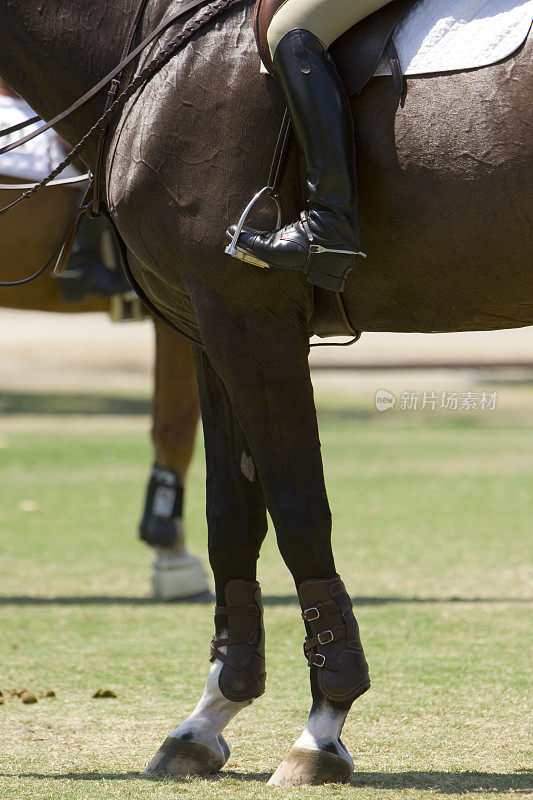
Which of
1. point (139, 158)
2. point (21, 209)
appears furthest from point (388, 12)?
point (21, 209)

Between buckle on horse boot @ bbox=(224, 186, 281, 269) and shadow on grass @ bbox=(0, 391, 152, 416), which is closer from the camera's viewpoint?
buckle on horse boot @ bbox=(224, 186, 281, 269)

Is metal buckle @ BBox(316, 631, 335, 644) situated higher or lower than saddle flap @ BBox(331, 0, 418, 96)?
lower

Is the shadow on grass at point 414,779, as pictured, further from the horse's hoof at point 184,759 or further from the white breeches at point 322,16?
the white breeches at point 322,16

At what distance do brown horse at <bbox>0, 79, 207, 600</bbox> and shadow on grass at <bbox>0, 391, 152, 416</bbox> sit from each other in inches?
422

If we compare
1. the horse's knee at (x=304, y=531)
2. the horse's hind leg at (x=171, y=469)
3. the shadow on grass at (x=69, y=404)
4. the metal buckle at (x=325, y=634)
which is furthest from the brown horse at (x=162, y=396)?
the shadow on grass at (x=69, y=404)

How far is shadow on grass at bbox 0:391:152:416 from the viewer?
57.0 ft

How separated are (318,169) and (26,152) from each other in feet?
10.4

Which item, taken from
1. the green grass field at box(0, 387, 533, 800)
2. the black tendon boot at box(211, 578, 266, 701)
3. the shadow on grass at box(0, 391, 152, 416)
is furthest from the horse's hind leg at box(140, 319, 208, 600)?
the shadow on grass at box(0, 391, 152, 416)

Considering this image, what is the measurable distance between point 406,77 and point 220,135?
0.51 meters

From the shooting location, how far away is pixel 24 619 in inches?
225

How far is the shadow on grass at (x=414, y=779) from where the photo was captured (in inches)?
126

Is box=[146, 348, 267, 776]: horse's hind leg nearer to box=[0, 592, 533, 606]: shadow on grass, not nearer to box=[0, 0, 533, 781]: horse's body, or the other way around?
box=[0, 0, 533, 781]: horse's body

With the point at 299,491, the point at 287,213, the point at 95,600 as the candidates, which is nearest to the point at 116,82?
the point at 287,213

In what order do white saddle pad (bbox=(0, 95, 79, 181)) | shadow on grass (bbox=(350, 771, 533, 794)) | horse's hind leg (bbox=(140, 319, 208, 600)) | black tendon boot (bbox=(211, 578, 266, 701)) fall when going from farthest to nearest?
horse's hind leg (bbox=(140, 319, 208, 600)) → white saddle pad (bbox=(0, 95, 79, 181)) → black tendon boot (bbox=(211, 578, 266, 701)) → shadow on grass (bbox=(350, 771, 533, 794))
